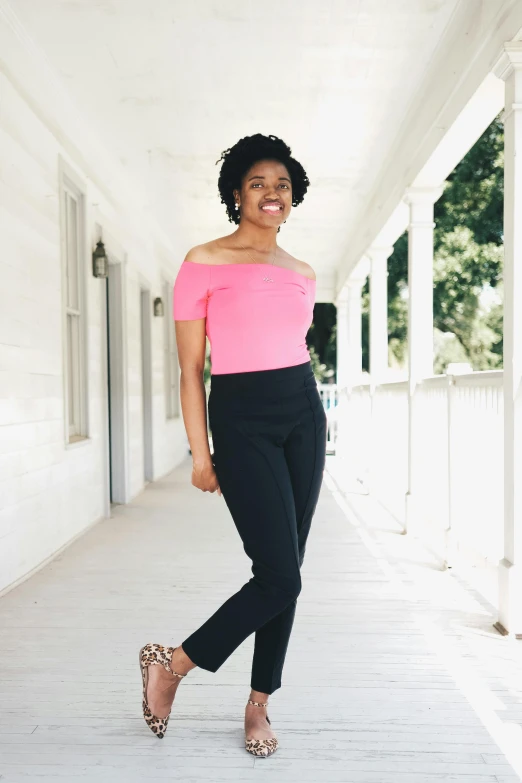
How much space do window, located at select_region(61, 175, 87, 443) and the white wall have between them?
0.28 feet

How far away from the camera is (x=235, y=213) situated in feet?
7.04

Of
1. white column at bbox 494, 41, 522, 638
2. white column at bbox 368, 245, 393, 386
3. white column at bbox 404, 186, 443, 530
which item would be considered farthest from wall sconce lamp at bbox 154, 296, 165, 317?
white column at bbox 494, 41, 522, 638

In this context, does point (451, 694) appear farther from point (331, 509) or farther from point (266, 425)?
point (331, 509)

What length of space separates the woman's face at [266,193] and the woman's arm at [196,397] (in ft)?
1.03

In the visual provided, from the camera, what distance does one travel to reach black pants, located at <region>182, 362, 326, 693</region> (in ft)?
6.06

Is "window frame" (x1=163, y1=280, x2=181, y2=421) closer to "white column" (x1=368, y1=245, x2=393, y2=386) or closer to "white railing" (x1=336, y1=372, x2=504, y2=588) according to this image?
"white column" (x1=368, y1=245, x2=393, y2=386)

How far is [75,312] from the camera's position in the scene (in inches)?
211

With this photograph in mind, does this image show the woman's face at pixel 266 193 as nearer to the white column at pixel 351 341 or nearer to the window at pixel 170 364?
the window at pixel 170 364

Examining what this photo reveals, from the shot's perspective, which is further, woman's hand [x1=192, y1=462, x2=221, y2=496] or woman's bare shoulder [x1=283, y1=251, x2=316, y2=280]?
woman's bare shoulder [x1=283, y1=251, x2=316, y2=280]

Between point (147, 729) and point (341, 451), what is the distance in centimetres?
888

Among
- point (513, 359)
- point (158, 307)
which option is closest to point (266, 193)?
point (513, 359)

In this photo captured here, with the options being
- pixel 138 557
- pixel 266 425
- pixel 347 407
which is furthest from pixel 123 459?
pixel 266 425

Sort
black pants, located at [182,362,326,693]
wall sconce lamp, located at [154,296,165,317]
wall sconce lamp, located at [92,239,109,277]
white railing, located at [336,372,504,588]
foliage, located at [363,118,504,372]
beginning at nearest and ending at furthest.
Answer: black pants, located at [182,362,326,693] < white railing, located at [336,372,504,588] < wall sconce lamp, located at [92,239,109,277] < wall sconce lamp, located at [154,296,165,317] < foliage, located at [363,118,504,372]

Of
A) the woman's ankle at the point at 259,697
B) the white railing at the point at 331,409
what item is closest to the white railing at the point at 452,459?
the woman's ankle at the point at 259,697
